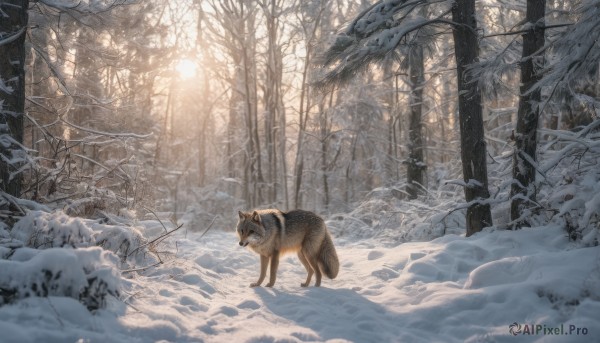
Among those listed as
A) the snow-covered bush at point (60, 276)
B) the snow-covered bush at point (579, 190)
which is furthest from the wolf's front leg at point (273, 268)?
the snow-covered bush at point (579, 190)

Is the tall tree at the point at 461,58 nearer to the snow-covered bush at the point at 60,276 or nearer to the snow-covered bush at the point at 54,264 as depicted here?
the snow-covered bush at the point at 54,264

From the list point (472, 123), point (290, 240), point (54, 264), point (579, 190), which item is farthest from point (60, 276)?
point (472, 123)

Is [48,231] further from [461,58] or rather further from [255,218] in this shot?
[461,58]

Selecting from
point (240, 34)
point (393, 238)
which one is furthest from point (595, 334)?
point (240, 34)

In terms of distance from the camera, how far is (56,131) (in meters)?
9.41

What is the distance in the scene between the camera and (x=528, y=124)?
7.05 metres

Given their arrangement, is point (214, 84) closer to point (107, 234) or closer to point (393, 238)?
point (393, 238)

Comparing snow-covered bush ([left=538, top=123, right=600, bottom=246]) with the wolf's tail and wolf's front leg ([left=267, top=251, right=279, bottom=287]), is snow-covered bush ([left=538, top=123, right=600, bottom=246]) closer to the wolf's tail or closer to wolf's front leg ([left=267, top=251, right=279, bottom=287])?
the wolf's tail

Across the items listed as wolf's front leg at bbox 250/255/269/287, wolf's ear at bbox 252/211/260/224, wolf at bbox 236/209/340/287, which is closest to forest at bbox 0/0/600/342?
wolf's front leg at bbox 250/255/269/287

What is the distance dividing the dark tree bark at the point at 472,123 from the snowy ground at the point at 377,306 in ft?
3.64

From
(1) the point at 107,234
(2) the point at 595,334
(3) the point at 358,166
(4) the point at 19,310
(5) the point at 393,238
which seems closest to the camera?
(4) the point at 19,310

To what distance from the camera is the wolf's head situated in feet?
20.6

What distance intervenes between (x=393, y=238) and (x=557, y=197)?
4.76m

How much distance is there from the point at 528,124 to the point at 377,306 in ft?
14.9
